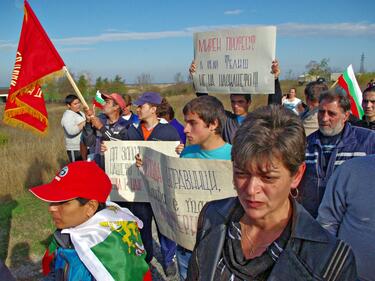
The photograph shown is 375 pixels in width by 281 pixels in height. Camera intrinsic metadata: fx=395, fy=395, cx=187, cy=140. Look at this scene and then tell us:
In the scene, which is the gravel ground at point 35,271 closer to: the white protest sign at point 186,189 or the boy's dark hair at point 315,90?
the white protest sign at point 186,189

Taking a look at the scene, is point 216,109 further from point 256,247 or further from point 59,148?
point 59,148

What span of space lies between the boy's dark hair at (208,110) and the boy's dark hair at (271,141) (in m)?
1.60

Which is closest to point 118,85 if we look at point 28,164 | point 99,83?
point 99,83

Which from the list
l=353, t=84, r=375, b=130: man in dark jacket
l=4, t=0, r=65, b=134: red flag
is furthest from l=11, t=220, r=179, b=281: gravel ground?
Answer: l=353, t=84, r=375, b=130: man in dark jacket

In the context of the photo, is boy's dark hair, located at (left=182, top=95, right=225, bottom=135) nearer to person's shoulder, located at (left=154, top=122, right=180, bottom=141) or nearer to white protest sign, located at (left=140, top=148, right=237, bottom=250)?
white protest sign, located at (left=140, top=148, right=237, bottom=250)

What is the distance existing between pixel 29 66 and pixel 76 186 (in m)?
3.15

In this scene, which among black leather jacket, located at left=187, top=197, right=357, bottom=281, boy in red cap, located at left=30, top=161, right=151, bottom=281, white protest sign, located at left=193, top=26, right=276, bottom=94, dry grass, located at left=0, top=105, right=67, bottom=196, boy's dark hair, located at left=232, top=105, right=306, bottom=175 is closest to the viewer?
black leather jacket, located at left=187, top=197, right=357, bottom=281

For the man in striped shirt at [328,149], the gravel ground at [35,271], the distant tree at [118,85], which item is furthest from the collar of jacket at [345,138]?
the distant tree at [118,85]

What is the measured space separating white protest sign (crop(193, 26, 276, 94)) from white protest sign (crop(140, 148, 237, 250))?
1.40 meters

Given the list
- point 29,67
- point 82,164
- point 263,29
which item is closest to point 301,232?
point 82,164

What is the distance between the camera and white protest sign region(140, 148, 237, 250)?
112 inches

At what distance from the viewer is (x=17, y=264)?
15.8 feet

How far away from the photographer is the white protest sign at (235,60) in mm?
4039

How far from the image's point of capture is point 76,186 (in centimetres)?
213
